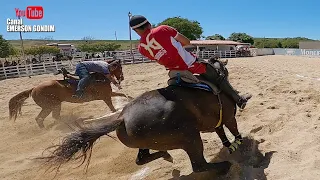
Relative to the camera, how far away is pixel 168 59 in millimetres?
3832

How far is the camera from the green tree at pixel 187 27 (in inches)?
2788

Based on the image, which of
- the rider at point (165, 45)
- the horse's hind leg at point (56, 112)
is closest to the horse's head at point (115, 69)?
the horse's hind leg at point (56, 112)

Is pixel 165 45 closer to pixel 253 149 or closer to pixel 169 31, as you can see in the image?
pixel 169 31

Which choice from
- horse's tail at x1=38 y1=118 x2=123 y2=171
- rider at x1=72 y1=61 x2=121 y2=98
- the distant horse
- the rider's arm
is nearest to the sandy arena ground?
horse's tail at x1=38 y1=118 x2=123 y2=171

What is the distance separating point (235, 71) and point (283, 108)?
513 centimetres

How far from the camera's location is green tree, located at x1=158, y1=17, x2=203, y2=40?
232ft

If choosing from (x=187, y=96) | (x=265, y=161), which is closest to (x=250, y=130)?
(x=265, y=161)

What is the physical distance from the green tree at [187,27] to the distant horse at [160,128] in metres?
67.7

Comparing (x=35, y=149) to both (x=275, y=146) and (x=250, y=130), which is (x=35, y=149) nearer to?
(x=250, y=130)

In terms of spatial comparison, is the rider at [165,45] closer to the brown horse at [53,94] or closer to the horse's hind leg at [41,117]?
the brown horse at [53,94]

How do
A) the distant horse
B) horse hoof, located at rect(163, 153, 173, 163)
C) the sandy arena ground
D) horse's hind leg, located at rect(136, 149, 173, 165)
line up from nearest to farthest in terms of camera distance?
the distant horse
the sandy arena ground
horse's hind leg, located at rect(136, 149, 173, 165)
horse hoof, located at rect(163, 153, 173, 163)

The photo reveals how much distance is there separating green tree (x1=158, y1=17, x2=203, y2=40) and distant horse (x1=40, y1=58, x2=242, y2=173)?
222 feet

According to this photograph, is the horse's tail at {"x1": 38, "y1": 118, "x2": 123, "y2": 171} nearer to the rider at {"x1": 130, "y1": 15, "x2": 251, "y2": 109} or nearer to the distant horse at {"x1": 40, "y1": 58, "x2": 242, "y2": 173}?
the distant horse at {"x1": 40, "y1": 58, "x2": 242, "y2": 173}

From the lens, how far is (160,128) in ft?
11.2
